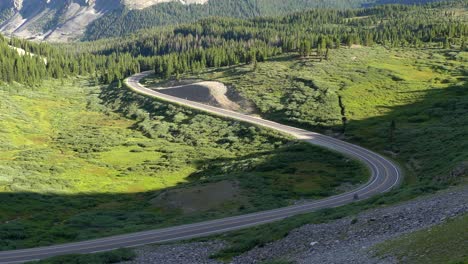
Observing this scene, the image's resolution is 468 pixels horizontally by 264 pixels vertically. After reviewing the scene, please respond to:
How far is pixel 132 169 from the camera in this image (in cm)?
7944

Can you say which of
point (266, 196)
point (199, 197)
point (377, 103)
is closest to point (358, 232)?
point (266, 196)

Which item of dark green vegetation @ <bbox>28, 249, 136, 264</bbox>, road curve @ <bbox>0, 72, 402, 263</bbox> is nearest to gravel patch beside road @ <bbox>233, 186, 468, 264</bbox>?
dark green vegetation @ <bbox>28, 249, 136, 264</bbox>

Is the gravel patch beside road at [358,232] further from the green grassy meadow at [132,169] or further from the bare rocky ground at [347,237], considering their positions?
the green grassy meadow at [132,169]

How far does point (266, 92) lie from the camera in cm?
13062

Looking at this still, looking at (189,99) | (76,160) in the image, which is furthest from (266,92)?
(76,160)

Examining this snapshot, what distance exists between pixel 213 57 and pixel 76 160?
393 feet

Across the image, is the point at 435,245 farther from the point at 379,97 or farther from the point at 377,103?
the point at 379,97

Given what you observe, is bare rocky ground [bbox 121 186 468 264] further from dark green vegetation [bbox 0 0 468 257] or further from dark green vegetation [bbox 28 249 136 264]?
dark green vegetation [bbox 0 0 468 257]

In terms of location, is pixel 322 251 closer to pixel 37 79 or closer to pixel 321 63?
pixel 321 63

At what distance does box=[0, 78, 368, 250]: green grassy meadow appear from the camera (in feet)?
163

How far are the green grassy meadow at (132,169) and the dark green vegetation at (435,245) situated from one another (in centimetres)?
2862

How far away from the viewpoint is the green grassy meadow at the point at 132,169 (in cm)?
4978

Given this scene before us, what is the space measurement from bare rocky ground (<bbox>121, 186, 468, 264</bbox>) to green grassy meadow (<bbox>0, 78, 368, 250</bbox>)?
557 inches

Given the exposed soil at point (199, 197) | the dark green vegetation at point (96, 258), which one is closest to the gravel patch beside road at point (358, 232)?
the dark green vegetation at point (96, 258)
